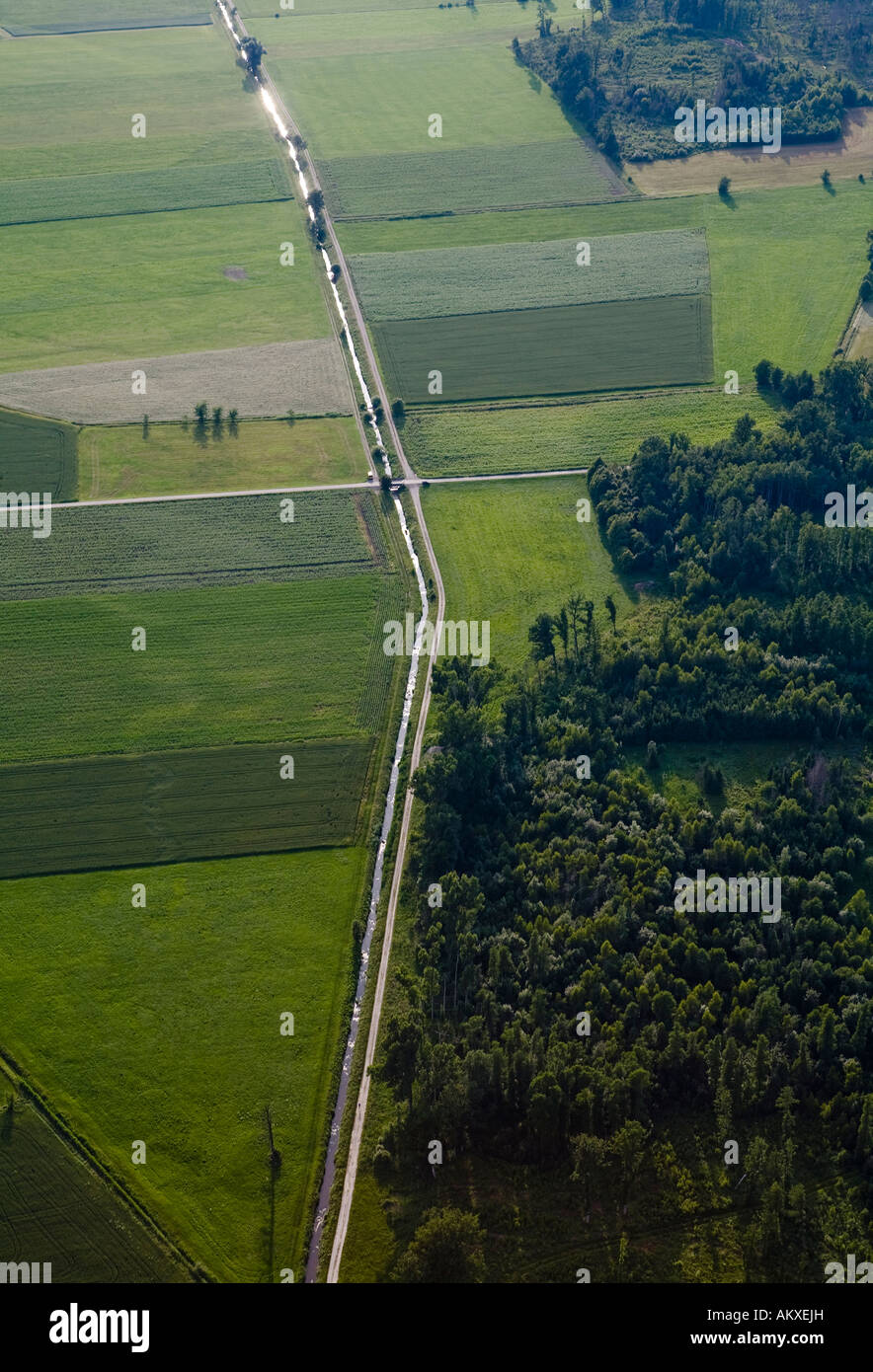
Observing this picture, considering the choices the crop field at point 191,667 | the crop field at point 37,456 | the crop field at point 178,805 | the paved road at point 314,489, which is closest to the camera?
the crop field at point 178,805

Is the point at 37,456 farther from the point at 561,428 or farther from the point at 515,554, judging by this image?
the point at 561,428

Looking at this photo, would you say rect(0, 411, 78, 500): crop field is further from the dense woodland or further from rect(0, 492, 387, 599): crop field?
the dense woodland

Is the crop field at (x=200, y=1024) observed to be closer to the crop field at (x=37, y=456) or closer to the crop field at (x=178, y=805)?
the crop field at (x=178, y=805)

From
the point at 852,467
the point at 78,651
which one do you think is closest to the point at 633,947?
the point at 78,651

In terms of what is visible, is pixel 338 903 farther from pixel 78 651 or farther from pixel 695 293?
pixel 695 293

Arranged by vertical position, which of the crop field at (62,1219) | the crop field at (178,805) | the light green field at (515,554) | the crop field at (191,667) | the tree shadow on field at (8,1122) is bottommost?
the crop field at (62,1219)

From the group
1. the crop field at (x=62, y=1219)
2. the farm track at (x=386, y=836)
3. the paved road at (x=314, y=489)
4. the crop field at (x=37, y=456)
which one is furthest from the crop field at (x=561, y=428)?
the crop field at (x=62, y=1219)

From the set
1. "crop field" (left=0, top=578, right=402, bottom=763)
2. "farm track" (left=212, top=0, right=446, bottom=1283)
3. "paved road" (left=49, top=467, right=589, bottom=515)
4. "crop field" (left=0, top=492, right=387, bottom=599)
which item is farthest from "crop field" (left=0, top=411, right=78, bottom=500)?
"farm track" (left=212, top=0, right=446, bottom=1283)
